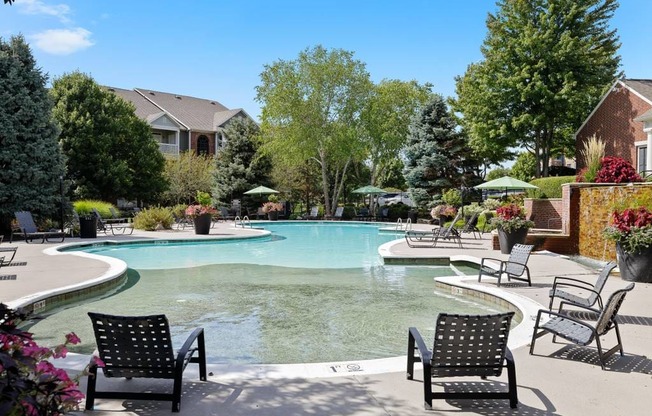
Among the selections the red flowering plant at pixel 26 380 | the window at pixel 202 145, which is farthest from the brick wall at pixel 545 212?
the window at pixel 202 145

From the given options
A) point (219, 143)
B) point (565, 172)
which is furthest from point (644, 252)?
point (219, 143)

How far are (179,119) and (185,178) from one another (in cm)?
1049

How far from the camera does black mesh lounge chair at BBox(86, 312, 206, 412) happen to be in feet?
12.4

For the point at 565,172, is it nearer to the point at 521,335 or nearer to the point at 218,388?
the point at 521,335

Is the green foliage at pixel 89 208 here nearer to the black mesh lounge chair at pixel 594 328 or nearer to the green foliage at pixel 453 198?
the green foliage at pixel 453 198

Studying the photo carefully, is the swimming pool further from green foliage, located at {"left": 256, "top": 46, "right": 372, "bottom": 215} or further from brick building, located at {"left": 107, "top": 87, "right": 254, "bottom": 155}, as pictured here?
brick building, located at {"left": 107, "top": 87, "right": 254, "bottom": 155}

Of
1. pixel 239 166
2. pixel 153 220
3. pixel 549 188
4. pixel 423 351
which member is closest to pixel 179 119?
pixel 239 166

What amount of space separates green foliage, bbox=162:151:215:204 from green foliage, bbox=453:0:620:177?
62.0ft

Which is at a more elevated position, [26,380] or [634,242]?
[634,242]

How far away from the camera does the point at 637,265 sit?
920 centimetres

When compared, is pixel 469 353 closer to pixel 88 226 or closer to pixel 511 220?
pixel 511 220

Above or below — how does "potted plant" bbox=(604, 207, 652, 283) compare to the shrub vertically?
below

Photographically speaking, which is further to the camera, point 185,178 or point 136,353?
point 185,178

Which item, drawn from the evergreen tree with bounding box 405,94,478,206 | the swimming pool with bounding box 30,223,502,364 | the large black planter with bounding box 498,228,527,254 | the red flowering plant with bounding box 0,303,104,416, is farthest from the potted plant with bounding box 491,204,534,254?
the evergreen tree with bounding box 405,94,478,206
